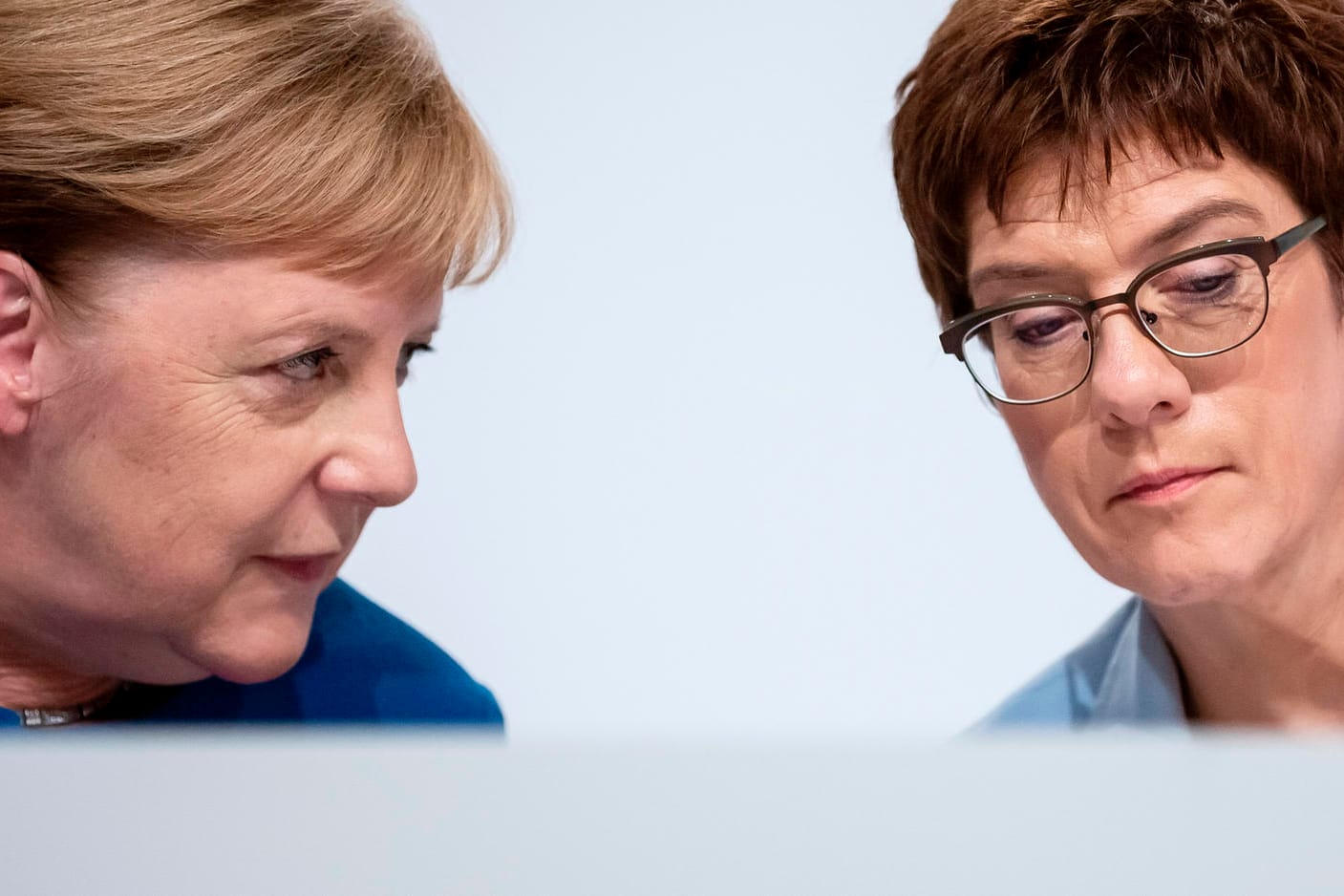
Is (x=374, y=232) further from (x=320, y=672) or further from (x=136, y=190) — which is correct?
(x=320, y=672)

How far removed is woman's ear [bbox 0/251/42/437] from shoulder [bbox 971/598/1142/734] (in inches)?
44.4

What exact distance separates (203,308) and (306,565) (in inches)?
11.4

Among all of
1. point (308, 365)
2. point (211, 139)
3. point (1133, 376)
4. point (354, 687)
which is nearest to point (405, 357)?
point (308, 365)

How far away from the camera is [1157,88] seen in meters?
1.21

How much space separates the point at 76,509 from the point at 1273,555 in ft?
3.61

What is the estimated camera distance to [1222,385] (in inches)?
47.4

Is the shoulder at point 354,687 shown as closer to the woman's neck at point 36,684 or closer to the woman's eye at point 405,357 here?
the woman's neck at point 36,684

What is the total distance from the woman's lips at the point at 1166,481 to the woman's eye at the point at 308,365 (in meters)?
0.75

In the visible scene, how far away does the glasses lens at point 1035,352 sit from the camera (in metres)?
1.24

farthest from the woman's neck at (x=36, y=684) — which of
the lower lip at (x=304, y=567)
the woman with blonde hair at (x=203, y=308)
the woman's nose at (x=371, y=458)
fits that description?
the woman's nose at (x=371, y=458)

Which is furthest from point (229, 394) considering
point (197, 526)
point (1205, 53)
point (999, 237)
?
point (1205, 53)

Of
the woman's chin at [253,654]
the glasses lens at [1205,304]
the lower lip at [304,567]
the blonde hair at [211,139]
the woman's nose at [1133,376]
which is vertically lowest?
the woman's chin at [253,654]

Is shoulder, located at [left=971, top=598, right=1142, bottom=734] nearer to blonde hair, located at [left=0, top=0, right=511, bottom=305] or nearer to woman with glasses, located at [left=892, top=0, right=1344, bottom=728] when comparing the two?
woman with glasses, located at [left=892, top=0, right=1344, bottom=728]

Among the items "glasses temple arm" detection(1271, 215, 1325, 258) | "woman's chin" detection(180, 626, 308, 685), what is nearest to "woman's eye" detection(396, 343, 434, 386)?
"woman's chin" detection(180, 626, 308, 685)
